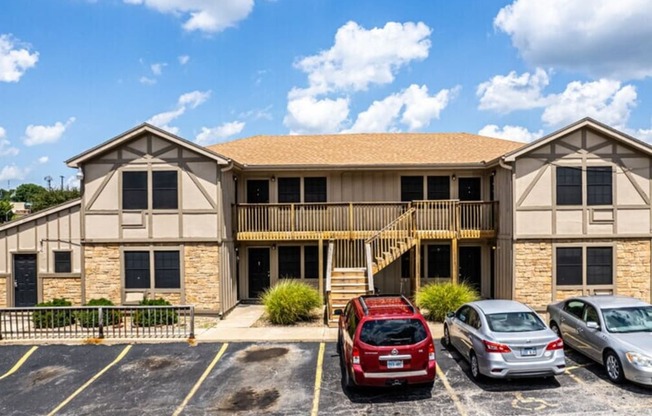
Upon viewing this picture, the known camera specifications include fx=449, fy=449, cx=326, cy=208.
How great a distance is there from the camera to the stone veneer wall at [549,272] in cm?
1547

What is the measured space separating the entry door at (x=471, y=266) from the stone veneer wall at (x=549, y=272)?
3040 mm

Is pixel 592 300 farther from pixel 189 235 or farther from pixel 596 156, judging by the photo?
pixel 189 235

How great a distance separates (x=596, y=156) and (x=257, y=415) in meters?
13.9

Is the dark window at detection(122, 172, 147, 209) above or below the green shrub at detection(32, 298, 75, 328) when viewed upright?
above

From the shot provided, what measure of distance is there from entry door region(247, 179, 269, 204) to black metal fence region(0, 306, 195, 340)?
5990 millimetres

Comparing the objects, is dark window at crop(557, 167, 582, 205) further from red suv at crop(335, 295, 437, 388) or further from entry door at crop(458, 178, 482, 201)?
red suv at crop(335, 295, 437, 388)

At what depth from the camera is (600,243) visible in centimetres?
1552

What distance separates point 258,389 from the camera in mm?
9375

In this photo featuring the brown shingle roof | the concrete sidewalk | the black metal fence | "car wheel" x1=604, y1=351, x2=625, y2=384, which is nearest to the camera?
"car wheel" x1=604, y1=351, x2=625, y2=384

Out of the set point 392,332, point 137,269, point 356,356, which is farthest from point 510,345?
point 137,269

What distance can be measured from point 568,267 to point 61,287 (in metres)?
18.2

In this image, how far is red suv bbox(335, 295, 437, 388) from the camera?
332 inches

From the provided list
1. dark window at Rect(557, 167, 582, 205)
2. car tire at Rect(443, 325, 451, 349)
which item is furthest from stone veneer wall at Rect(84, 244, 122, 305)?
dark window at Rect(557, 167, 582, 205)

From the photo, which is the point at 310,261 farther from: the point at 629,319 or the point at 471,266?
the point at 629,319
